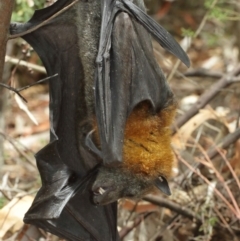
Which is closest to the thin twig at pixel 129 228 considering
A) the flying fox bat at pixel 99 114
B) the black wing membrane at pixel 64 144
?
the flying fox bat at pixel 99 114

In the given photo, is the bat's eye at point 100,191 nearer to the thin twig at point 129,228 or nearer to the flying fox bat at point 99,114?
the flying fox bat at point 99,114

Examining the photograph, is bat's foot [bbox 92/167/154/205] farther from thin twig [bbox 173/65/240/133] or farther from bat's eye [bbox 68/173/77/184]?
thin twig [bbox 173/65/240/133]

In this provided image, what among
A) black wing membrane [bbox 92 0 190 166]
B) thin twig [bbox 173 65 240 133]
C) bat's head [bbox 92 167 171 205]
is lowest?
thin twig [bbox 173 65 240 133]

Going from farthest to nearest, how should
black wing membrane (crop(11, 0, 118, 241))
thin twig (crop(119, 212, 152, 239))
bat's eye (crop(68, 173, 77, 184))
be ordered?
1. thin twig (crop(119, 212, 152, 239))
2. bat's eye (crop(68, 173, 77, 184))
3. black wing membrane (crop(11, 0, 118, 241))

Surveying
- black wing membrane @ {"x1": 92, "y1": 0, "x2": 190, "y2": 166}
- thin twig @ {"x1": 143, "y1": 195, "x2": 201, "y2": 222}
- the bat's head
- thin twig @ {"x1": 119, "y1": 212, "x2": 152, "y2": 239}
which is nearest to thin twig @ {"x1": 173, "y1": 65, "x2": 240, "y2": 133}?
thin twig @ {"x1": 143, "y1": 195, "x2": 201, "y2": 222}

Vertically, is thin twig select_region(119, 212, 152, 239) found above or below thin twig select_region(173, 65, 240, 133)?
below

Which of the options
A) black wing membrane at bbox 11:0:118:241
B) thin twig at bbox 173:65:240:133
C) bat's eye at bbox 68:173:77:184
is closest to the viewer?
black wing membrane at bbox 11:0:118:241

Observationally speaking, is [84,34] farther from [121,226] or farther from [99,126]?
[121,226]
